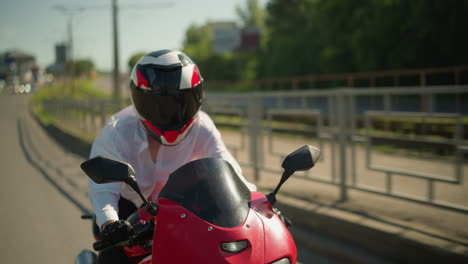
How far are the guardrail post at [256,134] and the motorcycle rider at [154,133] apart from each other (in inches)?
189

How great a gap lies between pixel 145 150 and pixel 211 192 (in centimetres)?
100

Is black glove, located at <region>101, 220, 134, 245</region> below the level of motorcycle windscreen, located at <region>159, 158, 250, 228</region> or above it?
below

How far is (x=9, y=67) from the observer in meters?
111

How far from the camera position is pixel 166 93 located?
2533 millimetres

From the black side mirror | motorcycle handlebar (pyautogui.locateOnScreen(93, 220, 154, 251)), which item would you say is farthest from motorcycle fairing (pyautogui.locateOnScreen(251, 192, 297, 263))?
motorcycle handlebar (pyautogui.locateOnScreen(93, 220, 154, 251))

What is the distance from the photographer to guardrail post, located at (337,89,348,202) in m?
5.94

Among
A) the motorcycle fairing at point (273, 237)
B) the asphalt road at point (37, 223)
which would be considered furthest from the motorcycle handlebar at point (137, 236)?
the asphalt road at point (37, 223)

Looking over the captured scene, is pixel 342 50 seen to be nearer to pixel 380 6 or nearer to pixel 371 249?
pixel 380 6

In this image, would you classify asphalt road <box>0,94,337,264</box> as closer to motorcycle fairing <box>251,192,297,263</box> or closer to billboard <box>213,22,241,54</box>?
motorcycle fairing <box>251,192,297,263</box>

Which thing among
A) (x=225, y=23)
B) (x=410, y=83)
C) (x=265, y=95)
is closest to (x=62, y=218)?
(x=265, y=95)

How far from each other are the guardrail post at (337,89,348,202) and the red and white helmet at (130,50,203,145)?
3.57 metres

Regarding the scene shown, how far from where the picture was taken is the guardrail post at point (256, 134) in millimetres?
7797

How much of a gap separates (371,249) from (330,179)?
183 cm

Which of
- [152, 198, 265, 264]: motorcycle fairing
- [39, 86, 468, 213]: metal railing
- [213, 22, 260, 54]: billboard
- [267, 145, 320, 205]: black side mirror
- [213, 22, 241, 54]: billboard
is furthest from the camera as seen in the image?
[213, 22, 241, 54]: billboard
